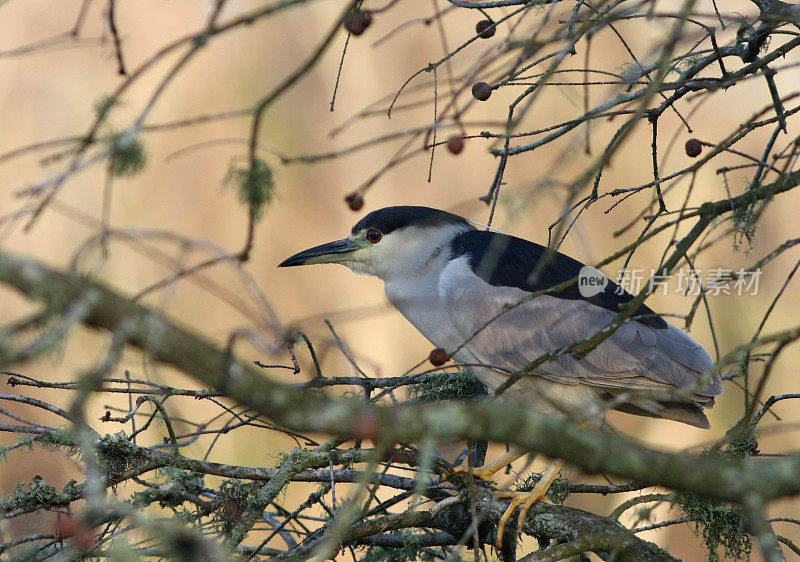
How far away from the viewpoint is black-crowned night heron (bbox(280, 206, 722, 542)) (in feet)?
8.13

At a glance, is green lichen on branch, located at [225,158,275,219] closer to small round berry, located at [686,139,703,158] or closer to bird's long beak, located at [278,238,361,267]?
small round berry, located at [686,139,703,158]

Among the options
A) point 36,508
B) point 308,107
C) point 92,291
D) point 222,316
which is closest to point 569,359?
point 36,508

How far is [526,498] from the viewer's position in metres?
2.16

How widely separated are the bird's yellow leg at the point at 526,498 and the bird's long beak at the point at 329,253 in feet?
3.07

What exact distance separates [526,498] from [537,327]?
0.58m

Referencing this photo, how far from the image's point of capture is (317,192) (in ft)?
17.8

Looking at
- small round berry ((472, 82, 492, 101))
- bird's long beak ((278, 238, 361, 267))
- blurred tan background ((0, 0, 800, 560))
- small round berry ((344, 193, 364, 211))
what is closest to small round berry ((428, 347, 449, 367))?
small round berry ((344, 193, 364, 211))

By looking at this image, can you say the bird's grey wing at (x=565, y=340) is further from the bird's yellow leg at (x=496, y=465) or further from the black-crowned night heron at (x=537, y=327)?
the bird's yellow leg at (x=496, y=465)

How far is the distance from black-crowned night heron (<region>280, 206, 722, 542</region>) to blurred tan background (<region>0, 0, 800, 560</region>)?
191cm

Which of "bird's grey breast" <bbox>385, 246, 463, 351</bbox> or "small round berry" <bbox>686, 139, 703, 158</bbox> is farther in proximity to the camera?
"bird's grey breast" <bbox>385, 246, 463, 351</bbox>

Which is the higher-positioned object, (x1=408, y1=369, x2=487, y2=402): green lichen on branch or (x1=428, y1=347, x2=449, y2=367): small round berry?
(x1=408, y1=369, x2=487, y2=402): green lichen on branch

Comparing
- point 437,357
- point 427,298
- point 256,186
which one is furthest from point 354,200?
point 427,298

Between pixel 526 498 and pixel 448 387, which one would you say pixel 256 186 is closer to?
pixel 526 498

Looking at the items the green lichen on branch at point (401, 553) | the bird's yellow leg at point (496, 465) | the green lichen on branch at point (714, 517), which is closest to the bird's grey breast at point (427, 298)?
the bird's yellow leg at point (496, 465)
